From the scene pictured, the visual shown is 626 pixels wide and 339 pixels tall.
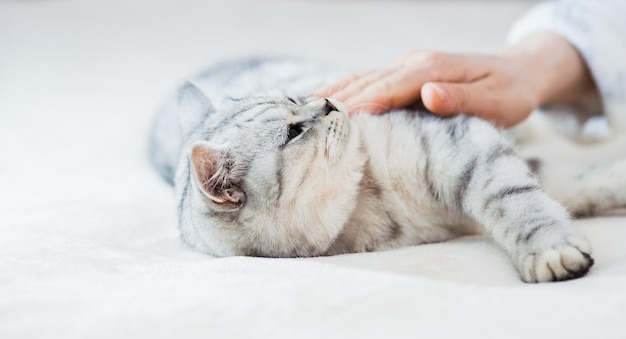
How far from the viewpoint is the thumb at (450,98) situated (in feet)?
4.11

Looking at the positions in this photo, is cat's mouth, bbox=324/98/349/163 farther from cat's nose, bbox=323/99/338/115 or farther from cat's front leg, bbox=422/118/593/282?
cat's front leg, bbox=422/118/593/282

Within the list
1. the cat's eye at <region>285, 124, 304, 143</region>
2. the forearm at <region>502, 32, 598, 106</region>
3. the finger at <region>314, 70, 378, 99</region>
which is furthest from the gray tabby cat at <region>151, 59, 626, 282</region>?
the forearm at <region>502, 32, 598, 106</region>

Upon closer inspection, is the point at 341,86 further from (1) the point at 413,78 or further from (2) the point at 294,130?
(2) the point at 294,130

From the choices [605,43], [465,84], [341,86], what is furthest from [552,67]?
[341,86]

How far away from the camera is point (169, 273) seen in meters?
0.90

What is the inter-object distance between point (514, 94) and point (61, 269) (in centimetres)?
98

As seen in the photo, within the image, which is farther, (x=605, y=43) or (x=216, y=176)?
(x=605, y=43)

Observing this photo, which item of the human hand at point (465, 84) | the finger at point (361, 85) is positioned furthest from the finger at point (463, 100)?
the finger at point (361, 85)

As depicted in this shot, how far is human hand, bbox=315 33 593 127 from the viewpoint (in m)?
1.30

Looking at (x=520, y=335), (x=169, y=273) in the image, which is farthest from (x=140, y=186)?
(x=520, y=335)

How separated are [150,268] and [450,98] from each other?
0.68m

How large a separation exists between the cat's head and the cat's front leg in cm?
19

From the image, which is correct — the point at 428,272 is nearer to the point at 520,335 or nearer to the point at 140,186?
the point at 520,335

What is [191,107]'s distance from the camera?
1.39m
